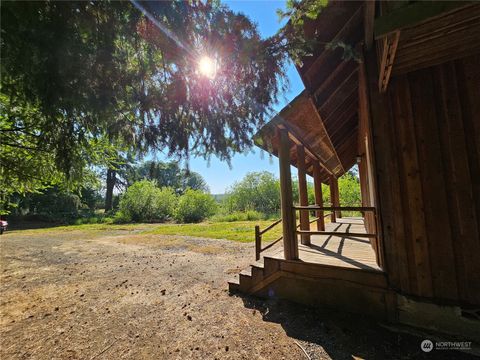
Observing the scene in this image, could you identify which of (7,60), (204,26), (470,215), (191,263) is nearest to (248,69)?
(204,26)

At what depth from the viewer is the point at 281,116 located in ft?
11.3

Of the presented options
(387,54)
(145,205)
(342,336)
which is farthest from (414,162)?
(145,205)

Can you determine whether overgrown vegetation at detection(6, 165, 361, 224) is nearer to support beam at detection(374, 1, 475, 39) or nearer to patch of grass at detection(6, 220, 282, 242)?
patch of grass at detection(6, 220, 282, 242)

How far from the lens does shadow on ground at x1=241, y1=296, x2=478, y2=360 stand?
2.57 m

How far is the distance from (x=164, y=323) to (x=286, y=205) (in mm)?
2781

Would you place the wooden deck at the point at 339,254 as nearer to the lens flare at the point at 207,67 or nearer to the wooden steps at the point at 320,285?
the wooden steps at the point at 320,285

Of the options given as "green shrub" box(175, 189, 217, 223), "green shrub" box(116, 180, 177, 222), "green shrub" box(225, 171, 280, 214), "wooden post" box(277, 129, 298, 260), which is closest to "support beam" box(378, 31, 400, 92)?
"wooden post" box(277, 129, 298, 260)

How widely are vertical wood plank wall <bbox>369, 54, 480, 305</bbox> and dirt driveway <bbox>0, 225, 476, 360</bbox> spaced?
34.0 inches

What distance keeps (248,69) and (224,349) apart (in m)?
3.42

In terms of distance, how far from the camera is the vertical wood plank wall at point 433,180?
2680mm

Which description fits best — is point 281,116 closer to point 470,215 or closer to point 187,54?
point 187,54

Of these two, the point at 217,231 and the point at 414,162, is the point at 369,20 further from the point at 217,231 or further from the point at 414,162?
the point at 217,231

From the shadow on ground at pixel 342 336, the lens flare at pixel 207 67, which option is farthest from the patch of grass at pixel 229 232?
the lens flare at pixel 207 67

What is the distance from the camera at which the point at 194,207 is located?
2234cm
